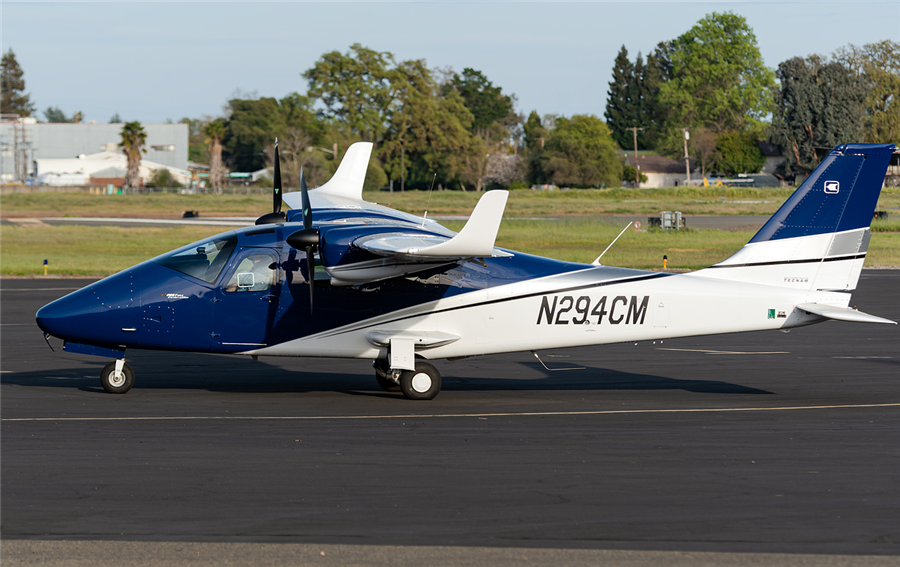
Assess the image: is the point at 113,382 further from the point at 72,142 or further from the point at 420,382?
the point at 72,142

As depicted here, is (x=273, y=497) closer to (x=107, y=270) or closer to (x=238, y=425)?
(x=238, y=425)

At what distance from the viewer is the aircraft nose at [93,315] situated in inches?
503

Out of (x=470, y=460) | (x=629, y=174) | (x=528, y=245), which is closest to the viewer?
(x=470, y=460)

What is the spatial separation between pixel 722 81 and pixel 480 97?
148 ft

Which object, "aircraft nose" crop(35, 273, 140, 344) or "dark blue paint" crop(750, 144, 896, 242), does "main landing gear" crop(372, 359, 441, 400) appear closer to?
"aircraft nose" crop(35, 273, 140, 344)

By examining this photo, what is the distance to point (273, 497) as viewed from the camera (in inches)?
328

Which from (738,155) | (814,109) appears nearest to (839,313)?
(814,109)

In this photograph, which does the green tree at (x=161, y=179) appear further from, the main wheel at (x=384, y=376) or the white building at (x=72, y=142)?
the main wheel at (x=384, y=376)

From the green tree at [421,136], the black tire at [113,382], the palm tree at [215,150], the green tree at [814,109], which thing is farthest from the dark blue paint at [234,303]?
the palm tree at [215,150]

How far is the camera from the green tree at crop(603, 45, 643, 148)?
176 m

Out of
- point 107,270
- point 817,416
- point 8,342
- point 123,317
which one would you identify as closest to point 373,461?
point 123,317

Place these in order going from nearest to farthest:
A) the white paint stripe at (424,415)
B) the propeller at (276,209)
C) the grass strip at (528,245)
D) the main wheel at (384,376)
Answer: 1. the white paint stripe at (424,415)
2. the main wheel at (384,376)
3. the propeller at (276,209)
4. the grass strip at (528,245)

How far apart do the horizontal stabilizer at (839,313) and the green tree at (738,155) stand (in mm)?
114811

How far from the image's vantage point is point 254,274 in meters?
13.1
